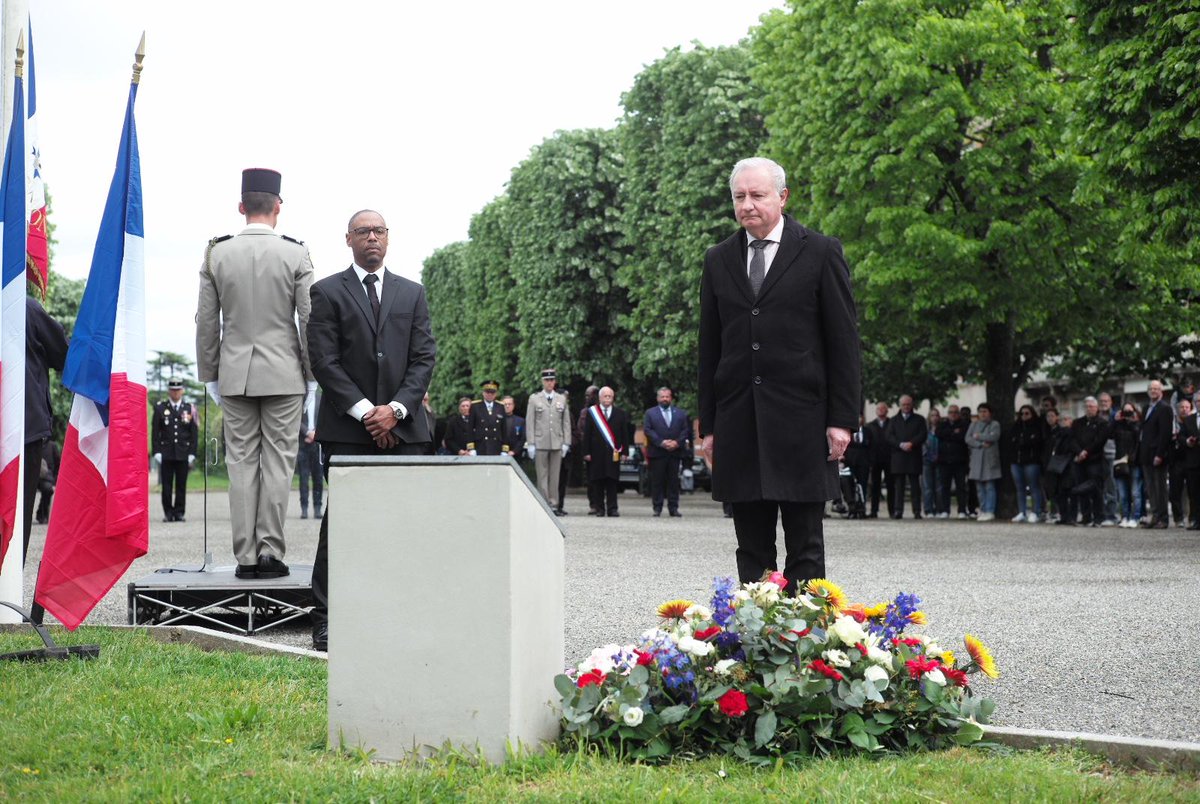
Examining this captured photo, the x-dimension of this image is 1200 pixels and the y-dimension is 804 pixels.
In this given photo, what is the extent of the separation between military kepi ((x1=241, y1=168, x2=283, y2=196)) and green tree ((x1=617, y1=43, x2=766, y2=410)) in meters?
26.6

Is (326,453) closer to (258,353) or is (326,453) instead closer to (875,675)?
(258,353)

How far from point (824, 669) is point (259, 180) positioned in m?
5.20

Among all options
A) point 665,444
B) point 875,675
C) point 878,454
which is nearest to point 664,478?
point 665,444

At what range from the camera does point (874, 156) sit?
2584 centimetres

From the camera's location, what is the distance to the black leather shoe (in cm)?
859

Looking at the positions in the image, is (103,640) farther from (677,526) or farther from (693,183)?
(693,183)

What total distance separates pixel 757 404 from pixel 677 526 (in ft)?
49.8

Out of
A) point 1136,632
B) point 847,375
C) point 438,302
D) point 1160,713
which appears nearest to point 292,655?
point 847,375

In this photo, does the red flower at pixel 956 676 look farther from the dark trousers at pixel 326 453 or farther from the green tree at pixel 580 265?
the green tree at pixel 580 265

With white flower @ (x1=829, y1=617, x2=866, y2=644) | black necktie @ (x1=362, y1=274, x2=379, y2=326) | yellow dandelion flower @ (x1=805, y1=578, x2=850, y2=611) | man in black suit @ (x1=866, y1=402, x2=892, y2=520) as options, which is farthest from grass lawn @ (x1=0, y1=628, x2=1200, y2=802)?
man in black suit @ (x1=866, y1=402, x2=892, y2=520)

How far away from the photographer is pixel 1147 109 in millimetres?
17125

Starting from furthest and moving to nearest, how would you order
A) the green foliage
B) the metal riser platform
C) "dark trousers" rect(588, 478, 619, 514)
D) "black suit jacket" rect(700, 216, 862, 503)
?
"dark trousers" rect(588, 478, 619, 514) < the green foliage < the metal riser platform < "black suit jacket" rect(700, 216, 862, 503)

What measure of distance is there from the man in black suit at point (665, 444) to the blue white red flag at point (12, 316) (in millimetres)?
17198

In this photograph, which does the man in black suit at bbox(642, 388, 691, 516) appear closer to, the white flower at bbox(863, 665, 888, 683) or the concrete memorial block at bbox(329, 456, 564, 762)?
the white flower at bbox(863, 665, 888, 683)
